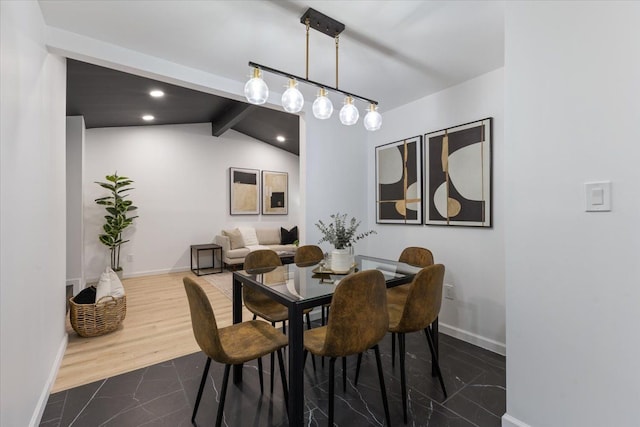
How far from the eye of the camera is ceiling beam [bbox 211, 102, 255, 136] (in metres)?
4.46

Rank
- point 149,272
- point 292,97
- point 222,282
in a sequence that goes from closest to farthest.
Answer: point 292,97 < point 222,282 < point 149,272

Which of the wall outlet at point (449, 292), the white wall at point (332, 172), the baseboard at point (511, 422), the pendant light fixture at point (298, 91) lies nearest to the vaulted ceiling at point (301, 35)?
the pendant light fixture at point (298, 91)

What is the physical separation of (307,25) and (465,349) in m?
2.81

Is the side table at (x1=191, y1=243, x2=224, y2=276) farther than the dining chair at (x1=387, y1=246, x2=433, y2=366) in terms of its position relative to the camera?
Yes

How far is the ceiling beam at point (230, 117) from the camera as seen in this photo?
14.6ft

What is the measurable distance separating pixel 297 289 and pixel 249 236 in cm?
467

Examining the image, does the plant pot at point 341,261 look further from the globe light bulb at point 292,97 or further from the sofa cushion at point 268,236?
the sofa cushion at point 268,236

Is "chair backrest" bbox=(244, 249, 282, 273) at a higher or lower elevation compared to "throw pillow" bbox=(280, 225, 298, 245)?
higher

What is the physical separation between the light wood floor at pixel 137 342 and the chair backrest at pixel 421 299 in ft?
6.26

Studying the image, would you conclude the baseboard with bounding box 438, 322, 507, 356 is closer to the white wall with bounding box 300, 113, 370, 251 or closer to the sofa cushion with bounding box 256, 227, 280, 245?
the white wall with bounding box 300, 113, 370, 251

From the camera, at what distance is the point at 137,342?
2.68 meters

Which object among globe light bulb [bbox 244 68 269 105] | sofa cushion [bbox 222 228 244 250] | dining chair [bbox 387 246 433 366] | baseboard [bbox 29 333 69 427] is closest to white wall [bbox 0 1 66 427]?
baseboard [bbox 29 333 69 427]

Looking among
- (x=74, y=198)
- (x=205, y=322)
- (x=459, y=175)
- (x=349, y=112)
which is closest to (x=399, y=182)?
(x=459, y=175)

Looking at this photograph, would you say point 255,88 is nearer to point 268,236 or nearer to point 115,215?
point 115,215
